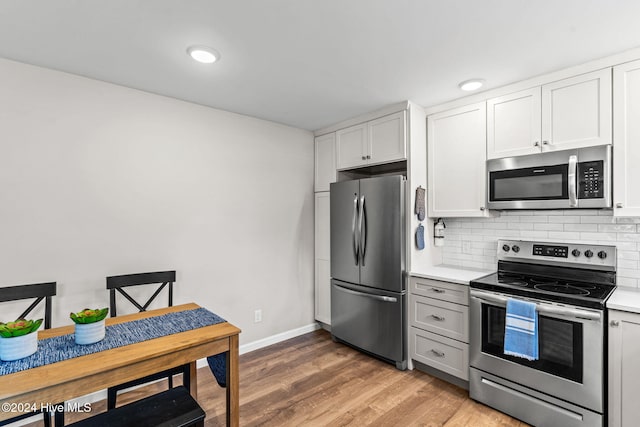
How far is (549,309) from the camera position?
206 centimetres

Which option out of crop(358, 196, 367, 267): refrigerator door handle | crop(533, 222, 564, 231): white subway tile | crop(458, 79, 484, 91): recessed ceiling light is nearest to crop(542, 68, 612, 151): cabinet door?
crop(458, 79, 484, 91): recessed ceiling light

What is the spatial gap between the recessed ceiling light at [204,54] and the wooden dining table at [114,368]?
171cm

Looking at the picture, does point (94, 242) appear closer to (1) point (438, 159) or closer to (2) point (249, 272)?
(2) point (249, 272)

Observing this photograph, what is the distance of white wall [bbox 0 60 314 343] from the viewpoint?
7.23 ft

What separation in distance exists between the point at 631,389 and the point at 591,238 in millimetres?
1053

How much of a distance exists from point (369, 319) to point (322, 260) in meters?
0.95

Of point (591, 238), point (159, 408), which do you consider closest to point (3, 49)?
point (159, 408)

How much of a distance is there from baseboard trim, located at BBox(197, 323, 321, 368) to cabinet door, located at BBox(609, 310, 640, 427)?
8.90 feet

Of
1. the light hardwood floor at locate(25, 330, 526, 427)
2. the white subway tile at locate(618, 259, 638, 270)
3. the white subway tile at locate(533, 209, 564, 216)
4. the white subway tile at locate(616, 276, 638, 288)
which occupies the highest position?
the white subway tile at locate(533, 209, 564, 216)

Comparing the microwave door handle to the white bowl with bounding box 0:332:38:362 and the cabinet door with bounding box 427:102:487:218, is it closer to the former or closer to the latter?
the cabinet door with bounding box 427:102:487:218

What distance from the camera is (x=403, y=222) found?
288 centimetres

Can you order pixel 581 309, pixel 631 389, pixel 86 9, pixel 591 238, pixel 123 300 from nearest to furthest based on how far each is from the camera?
pixel 86 9 → pixel 631 389 → pixel 581 309 → pixel 591 238 → pixel 123 300

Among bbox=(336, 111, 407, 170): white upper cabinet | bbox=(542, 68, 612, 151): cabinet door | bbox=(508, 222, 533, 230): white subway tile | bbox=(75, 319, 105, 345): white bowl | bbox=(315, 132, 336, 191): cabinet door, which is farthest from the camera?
bbox=(315, 132, 336, 191): cabinet door

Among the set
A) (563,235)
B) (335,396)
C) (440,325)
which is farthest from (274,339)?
(563,235)
